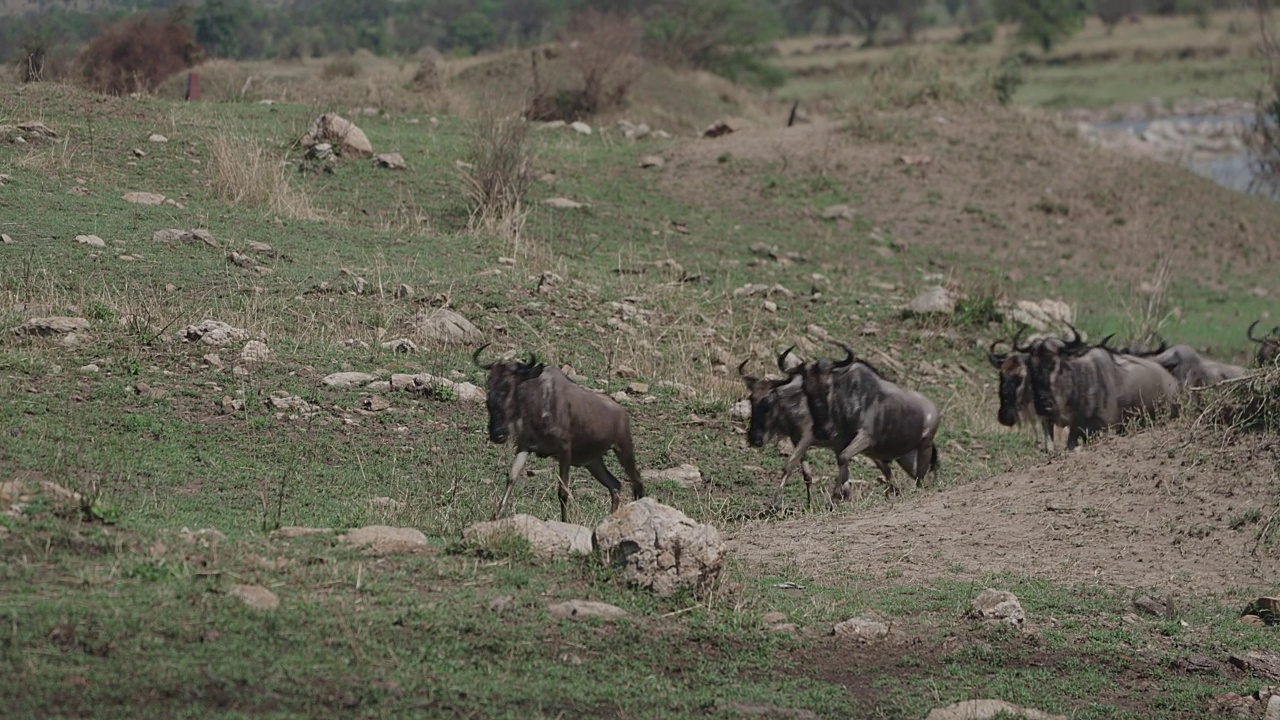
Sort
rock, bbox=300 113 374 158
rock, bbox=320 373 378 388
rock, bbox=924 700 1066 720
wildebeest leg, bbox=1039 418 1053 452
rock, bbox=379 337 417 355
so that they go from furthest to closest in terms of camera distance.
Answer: rock, bbox=300 113 374 158 → wildebeest leg, bbox=1039 418 1053 452 → rock, bbox=379 337 417 355 → rock, bbox=320 373 378 388 → rock, bbox=924 700 1066 720

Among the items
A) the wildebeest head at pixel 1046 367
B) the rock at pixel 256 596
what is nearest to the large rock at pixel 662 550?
the rock at pixel 256 596

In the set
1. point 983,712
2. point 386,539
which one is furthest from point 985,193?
point 983,712

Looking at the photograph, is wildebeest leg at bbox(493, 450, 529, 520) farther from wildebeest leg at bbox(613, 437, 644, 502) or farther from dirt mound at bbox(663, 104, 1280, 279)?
dirt mound at bbox(663, 104, 1280, 279)

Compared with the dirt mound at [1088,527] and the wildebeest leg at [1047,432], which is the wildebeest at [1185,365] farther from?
the dirt mound at [1088,527]

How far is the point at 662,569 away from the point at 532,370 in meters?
2.23

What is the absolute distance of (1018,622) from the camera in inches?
291

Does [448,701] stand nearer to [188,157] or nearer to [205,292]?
[205,292]

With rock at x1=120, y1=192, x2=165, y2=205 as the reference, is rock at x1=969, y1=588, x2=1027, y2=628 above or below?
above

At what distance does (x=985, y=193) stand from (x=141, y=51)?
522 inches

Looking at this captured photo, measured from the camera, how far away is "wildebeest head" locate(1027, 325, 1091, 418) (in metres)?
12.4

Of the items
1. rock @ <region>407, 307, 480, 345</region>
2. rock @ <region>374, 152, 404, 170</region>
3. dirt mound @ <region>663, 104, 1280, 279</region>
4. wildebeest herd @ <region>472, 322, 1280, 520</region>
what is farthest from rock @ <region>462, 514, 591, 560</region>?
dirt mound @ <region>663, 104, 1280, 279</region>

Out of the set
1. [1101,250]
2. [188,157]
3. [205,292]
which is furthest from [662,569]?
[1101,250]

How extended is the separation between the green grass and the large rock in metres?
0.11

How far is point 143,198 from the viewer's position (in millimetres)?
14922
